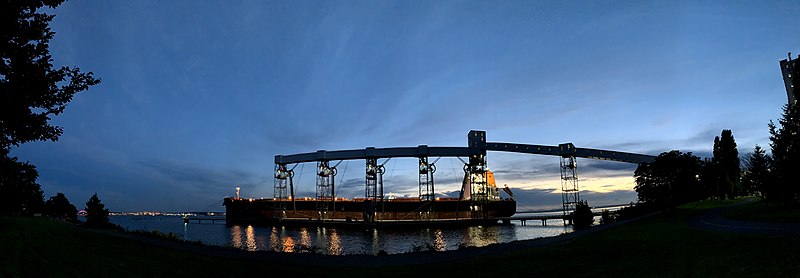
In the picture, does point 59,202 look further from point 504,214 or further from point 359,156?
point 504,214

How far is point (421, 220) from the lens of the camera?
367 feet

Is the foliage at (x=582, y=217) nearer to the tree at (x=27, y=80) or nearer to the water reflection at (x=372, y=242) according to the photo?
the water reflection at (x=372, y=242)

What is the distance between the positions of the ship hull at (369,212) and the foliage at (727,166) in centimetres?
5441

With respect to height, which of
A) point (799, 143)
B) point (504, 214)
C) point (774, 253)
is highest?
point (799, 143)

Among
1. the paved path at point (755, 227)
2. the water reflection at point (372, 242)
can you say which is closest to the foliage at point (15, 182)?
the water reflection at point (372, 242)

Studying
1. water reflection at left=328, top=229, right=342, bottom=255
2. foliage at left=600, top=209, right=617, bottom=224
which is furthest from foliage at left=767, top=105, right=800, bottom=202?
water reflection at left=328, top=229, right=342, bottom=255

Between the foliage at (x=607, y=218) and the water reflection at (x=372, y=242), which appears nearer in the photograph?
the water reflection at (x=372, y=242)

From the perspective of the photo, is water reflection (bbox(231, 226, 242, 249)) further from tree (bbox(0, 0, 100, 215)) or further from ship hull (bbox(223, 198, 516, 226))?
tree (bbox(0, 0, 100, 215))

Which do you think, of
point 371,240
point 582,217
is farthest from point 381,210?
point 582,217

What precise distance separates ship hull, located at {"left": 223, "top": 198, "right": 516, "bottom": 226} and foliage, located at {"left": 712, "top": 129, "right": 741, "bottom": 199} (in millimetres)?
54411

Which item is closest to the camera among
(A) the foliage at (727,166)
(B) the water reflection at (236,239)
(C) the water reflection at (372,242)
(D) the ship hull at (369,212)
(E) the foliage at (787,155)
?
(E) the foliage at (787,155)

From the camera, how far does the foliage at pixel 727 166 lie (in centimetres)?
7469

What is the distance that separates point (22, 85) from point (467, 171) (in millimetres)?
108968

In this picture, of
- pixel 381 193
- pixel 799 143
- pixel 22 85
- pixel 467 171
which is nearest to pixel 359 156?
pixel 381 193
